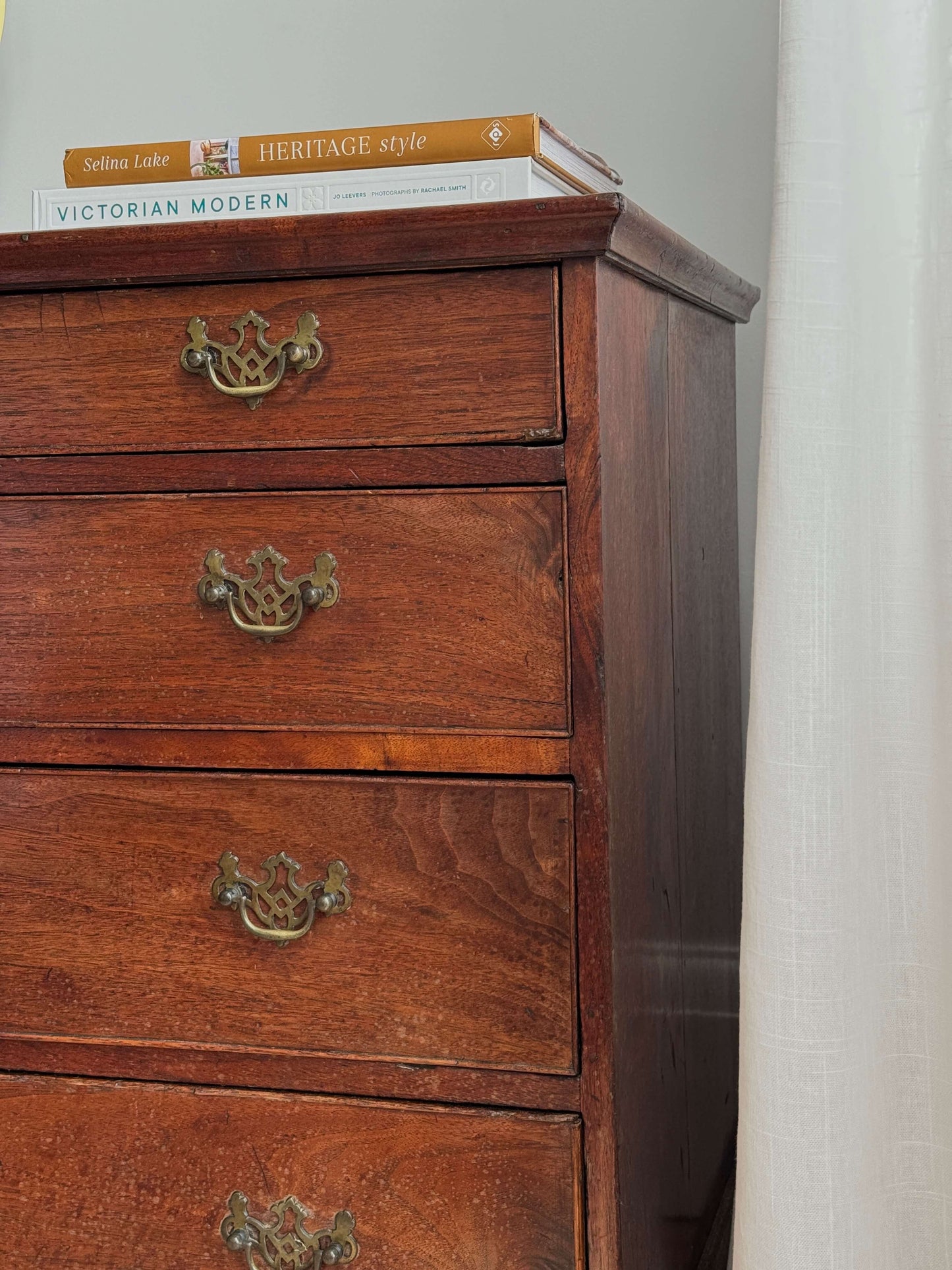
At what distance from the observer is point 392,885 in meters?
0.89

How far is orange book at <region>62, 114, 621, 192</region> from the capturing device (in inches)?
35.7

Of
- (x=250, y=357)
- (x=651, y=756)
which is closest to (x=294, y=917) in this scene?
(x=651, y=756)

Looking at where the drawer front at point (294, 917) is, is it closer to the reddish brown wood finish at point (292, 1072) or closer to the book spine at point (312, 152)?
the reddish brown wood finish at point (292, 1072)

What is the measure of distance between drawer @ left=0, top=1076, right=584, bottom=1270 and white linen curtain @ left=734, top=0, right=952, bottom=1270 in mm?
162

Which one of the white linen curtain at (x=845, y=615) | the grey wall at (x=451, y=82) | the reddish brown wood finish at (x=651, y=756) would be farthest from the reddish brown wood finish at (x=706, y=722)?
the white linen curtain at (x=845, y=615)

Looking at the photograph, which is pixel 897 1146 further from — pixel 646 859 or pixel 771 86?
pixel 771 86

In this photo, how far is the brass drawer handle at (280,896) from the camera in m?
0.89

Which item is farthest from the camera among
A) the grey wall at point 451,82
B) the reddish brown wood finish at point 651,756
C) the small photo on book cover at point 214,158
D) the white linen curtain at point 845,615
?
the grey wall at point 451,82

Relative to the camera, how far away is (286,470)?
0.89 meters

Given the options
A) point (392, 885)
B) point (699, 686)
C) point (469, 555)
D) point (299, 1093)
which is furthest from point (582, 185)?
point (299, 1093)

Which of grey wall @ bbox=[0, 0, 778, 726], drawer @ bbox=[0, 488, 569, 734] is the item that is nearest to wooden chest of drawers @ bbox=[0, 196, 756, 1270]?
drawer @ bbox=[0, 488, 569, 734]

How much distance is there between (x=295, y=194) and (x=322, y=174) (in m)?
0.02

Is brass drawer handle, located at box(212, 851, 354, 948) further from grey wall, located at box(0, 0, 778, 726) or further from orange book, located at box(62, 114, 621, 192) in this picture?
grey wall, located at box(0, 0, 778, 726)

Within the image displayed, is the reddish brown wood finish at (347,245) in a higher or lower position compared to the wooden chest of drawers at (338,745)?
higher
